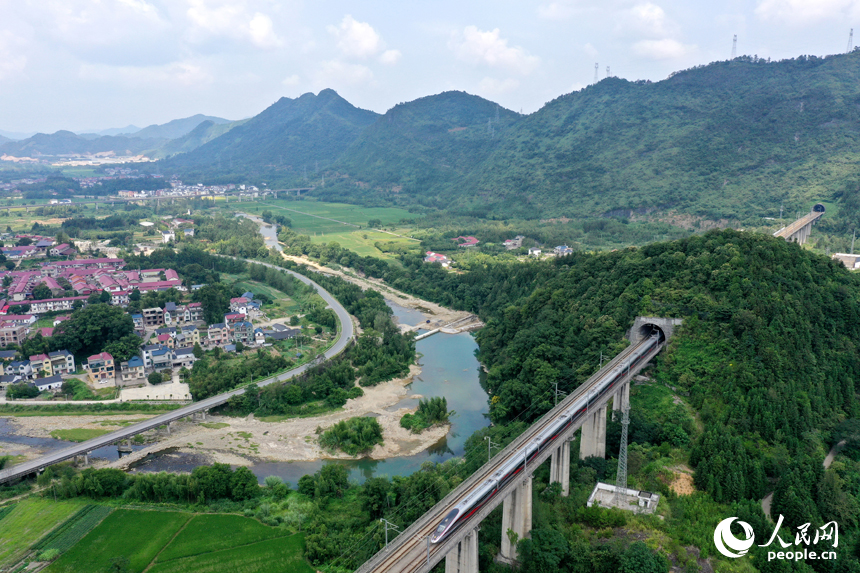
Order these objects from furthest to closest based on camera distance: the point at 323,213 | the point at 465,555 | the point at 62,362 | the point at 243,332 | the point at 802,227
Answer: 1. the point at 323,213
2. the point at 802,227
3. the point at 243,332
4. the point at 62,362
5. the point at 465,555

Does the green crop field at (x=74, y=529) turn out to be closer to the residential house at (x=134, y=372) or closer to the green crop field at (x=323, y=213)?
the residential house at (x=134, y=372)

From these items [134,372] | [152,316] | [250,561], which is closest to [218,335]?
[134,372]

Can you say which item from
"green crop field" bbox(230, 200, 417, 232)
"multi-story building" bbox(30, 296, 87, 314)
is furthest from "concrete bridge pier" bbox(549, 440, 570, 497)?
"green crop field" bbox(230, 200, 417, 232)

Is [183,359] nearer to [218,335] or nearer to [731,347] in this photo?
[218,335]

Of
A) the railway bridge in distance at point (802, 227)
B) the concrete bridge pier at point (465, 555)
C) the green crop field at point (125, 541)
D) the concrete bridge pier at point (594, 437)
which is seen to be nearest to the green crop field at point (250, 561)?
the green crop field at point (125, 541)

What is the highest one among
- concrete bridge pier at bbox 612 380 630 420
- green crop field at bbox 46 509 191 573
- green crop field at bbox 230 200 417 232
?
green crop field at bbox 230 200 417 232

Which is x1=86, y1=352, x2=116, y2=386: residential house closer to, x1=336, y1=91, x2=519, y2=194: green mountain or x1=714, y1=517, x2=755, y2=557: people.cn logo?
x1=714, y1=517, x2=755, y2=557: people.cn logo

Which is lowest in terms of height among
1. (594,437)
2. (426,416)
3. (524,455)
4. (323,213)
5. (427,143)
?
(426,416)

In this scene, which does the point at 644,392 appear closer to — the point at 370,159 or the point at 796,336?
the point at 796,336

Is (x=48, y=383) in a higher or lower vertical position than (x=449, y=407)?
higher
